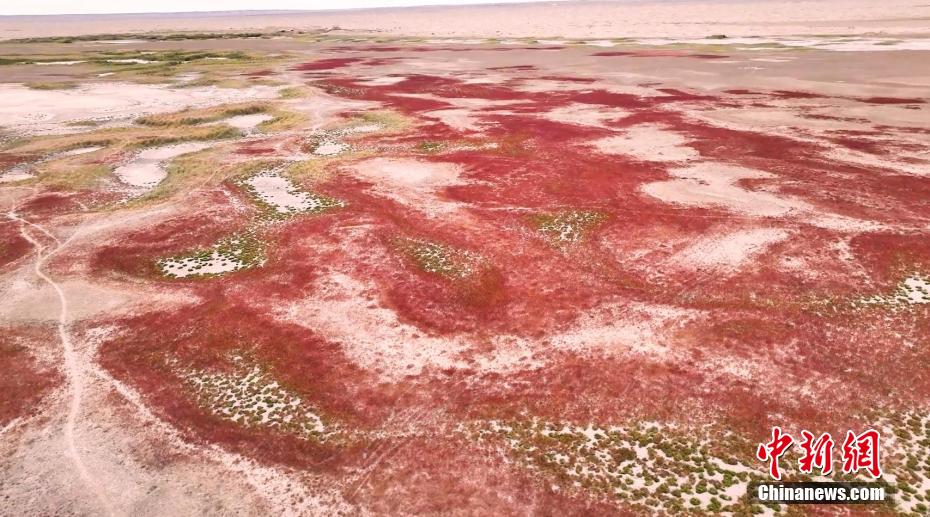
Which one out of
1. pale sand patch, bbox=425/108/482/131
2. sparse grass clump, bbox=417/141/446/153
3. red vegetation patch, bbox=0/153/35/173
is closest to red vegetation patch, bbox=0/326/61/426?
red vegetation patch, bbox=0/153/35/173

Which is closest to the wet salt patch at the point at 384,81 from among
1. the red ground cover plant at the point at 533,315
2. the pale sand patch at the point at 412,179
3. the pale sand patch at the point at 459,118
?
the pale sand patch at the point at 459,118

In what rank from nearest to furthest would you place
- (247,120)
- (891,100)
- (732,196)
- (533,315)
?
(533,315), (732,196), (891,100), (247,120)

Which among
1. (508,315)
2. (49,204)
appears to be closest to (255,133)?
(49,204)

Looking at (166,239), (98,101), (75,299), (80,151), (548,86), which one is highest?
(548,86)

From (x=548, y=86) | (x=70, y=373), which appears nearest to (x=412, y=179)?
(x=70, y=373)

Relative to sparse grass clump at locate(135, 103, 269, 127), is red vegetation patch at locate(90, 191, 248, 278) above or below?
below

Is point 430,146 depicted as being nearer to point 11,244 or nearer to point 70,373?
point 11,244

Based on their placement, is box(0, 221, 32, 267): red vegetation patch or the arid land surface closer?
the arid land surface

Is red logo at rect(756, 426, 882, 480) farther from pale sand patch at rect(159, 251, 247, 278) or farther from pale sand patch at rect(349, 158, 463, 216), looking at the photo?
pale sand patch at rect(159, 251, 247, 278)
